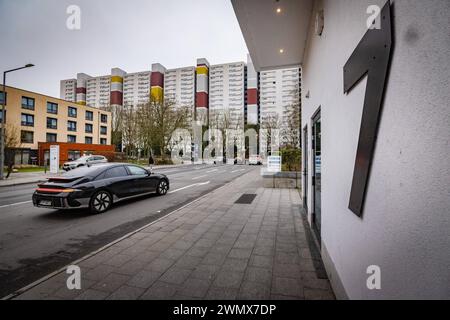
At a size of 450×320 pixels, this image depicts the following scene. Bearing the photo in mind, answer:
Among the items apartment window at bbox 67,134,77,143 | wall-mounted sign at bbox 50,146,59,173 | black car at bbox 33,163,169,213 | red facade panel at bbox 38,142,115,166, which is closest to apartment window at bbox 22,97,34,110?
red facade panel at bbox 38,142,115,166

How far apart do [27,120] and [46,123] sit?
2.62m

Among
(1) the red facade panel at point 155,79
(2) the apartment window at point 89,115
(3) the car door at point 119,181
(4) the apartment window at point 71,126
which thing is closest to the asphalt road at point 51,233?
(3) the car door at point 119,181

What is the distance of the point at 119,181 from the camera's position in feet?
23.9

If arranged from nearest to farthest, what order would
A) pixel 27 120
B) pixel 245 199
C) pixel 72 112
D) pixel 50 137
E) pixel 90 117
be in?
pixel 245 199 < pixel 27 120 < pixel 50 137 < pixel 72 112 < pixel 90 117

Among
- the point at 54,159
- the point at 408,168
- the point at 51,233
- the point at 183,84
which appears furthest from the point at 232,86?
the point at 408,168

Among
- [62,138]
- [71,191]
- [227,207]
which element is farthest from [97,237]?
[62,138]

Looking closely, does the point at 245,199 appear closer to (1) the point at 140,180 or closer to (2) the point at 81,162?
(1) the point at 140,180

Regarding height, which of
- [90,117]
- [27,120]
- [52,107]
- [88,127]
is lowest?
[27,120]

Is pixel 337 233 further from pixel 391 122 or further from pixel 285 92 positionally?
pixel 285 92

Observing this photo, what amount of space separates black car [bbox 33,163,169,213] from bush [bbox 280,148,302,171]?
11.5 metres

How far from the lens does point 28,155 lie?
111 ft

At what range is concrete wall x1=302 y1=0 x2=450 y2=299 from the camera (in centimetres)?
105

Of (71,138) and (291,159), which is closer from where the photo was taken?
(291,159)
